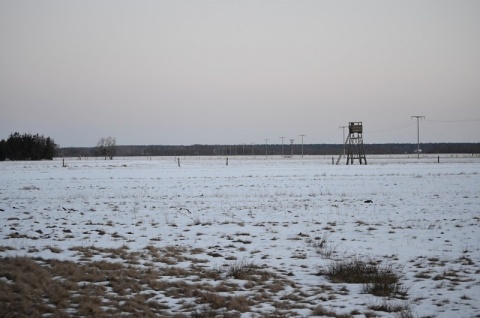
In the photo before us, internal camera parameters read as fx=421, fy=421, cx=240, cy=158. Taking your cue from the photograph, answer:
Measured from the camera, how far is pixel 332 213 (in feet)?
50.0

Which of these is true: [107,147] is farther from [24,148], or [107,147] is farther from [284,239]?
[284,239]

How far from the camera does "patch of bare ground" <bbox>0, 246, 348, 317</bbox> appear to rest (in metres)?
6.28

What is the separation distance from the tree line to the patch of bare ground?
334 feet

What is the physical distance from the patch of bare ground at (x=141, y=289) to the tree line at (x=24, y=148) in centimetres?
10165

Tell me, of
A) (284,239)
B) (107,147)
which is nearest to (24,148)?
(107,147)

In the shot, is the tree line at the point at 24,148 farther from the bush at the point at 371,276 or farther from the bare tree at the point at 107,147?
the bush at the point at 371,276

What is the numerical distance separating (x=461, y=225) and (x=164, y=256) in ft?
29.3

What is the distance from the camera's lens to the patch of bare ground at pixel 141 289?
6277 millimetres

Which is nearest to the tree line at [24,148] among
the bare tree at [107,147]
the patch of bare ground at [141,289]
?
the bare tree at [107,147]

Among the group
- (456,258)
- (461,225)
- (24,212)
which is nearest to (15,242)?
(24,212)

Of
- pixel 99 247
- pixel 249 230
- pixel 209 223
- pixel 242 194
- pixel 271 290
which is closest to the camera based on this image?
pixel 271 290

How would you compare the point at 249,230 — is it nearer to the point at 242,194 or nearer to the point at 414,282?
the point at 414,282

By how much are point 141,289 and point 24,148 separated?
10524 cm

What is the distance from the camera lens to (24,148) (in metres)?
A: 100
